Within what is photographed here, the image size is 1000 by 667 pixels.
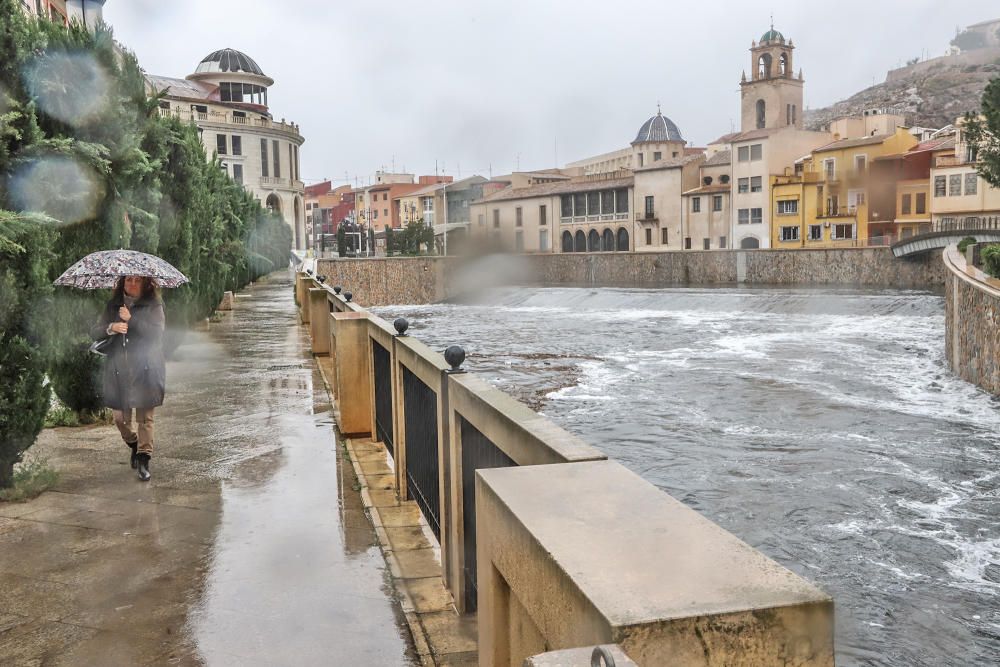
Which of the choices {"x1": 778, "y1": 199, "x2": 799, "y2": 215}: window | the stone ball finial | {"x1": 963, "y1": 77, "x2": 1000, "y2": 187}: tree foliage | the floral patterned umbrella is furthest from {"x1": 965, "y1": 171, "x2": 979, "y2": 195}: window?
the stone ball finial

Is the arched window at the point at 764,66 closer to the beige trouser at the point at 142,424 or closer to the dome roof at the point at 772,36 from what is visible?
the dome roof at the point at 772,36

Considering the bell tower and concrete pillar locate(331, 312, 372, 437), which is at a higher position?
the bell tower

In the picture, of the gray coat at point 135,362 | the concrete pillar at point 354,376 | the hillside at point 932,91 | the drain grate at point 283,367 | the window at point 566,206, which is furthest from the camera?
the hillside at point 932,91

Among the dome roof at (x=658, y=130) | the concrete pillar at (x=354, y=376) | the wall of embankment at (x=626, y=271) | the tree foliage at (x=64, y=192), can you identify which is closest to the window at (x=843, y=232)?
the wall of embankment at (x=626, y=271)

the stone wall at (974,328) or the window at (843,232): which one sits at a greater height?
the window at (843,232)

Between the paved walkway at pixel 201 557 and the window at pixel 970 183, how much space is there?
52.8m

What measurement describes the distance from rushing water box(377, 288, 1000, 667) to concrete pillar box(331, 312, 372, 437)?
3.73 metres

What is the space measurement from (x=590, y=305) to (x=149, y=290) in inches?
1297

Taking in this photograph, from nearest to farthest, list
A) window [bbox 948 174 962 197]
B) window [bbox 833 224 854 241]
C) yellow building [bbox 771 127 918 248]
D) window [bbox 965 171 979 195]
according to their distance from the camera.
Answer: window [bbox 965 171 979 195], window [bbox 948 174 962 197], yellow building [bbox 771 127 918 248], window [bbox 833 224 854 241]

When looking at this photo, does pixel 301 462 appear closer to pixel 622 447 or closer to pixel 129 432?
pixel 129 432

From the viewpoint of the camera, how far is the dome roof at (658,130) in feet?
315

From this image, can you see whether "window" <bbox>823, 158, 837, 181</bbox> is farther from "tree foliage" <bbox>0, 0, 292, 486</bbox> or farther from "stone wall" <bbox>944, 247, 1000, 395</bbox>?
"tree foliage" <bbox>0, 0, 292, 486</bbox>

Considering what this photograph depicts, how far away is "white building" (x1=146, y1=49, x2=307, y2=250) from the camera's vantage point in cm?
7875

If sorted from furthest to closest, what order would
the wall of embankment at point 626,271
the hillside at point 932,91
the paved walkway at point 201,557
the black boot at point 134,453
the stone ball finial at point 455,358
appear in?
the hillside at point 932,91 → the wall of embankment at point 626,271 → the black boot at point 134,453 → the stone ball finial at point 455,358 → the paved walkway at point 201,557
